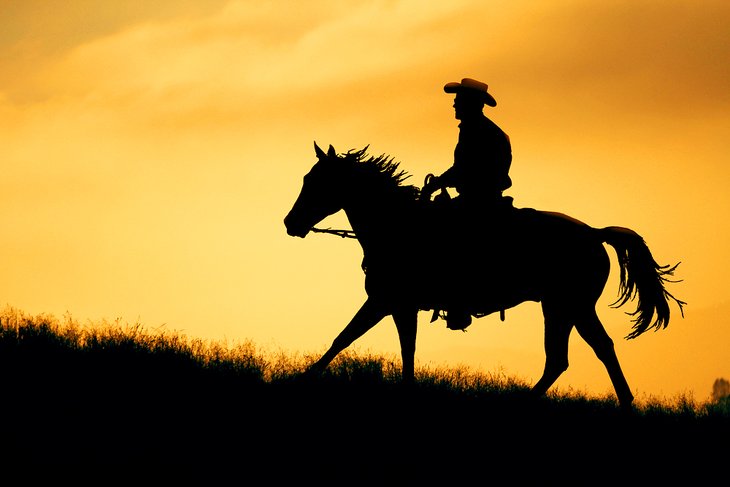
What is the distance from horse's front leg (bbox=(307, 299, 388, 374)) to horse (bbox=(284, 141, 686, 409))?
0.04 ft

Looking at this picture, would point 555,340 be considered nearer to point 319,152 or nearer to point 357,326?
point 357,326

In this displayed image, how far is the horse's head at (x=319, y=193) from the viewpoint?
37.0 ft

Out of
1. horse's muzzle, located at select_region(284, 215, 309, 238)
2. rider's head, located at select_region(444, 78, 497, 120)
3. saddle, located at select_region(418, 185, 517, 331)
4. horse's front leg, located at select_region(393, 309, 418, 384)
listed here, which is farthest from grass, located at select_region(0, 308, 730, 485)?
rider's head, located at select_region(444, 78, 497, 120)

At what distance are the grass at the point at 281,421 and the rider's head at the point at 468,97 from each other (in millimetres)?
3110

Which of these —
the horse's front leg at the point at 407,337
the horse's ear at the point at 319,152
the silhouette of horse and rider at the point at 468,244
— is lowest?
the horse's front leg at the point at 407,337

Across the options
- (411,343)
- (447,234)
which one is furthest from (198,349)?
(447,234)

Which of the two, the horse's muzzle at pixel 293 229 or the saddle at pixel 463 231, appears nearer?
the saddle at pixel 463 231

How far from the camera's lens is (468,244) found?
11.0 meters

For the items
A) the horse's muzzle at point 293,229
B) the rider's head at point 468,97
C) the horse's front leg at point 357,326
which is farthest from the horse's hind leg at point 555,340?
the horse's muzzle at point 293,229

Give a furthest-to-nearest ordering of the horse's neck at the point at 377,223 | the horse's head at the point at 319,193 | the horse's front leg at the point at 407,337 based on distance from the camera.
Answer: the horse's head at the point at 319,193
the horse's neck at the point at 377,223
the horse's front leg at the point at 407,337

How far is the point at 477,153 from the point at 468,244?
3.45 ft

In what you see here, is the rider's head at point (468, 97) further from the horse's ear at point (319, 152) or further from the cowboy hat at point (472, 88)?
the horse's ear at point (319, 152)

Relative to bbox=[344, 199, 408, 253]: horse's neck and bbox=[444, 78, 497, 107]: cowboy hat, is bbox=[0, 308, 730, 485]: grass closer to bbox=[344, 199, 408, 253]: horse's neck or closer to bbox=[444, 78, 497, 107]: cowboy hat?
bbox=[344, 199, 408, 253]: horse's neck

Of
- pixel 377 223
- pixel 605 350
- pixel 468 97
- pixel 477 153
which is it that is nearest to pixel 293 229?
Result: pixel 377 223
